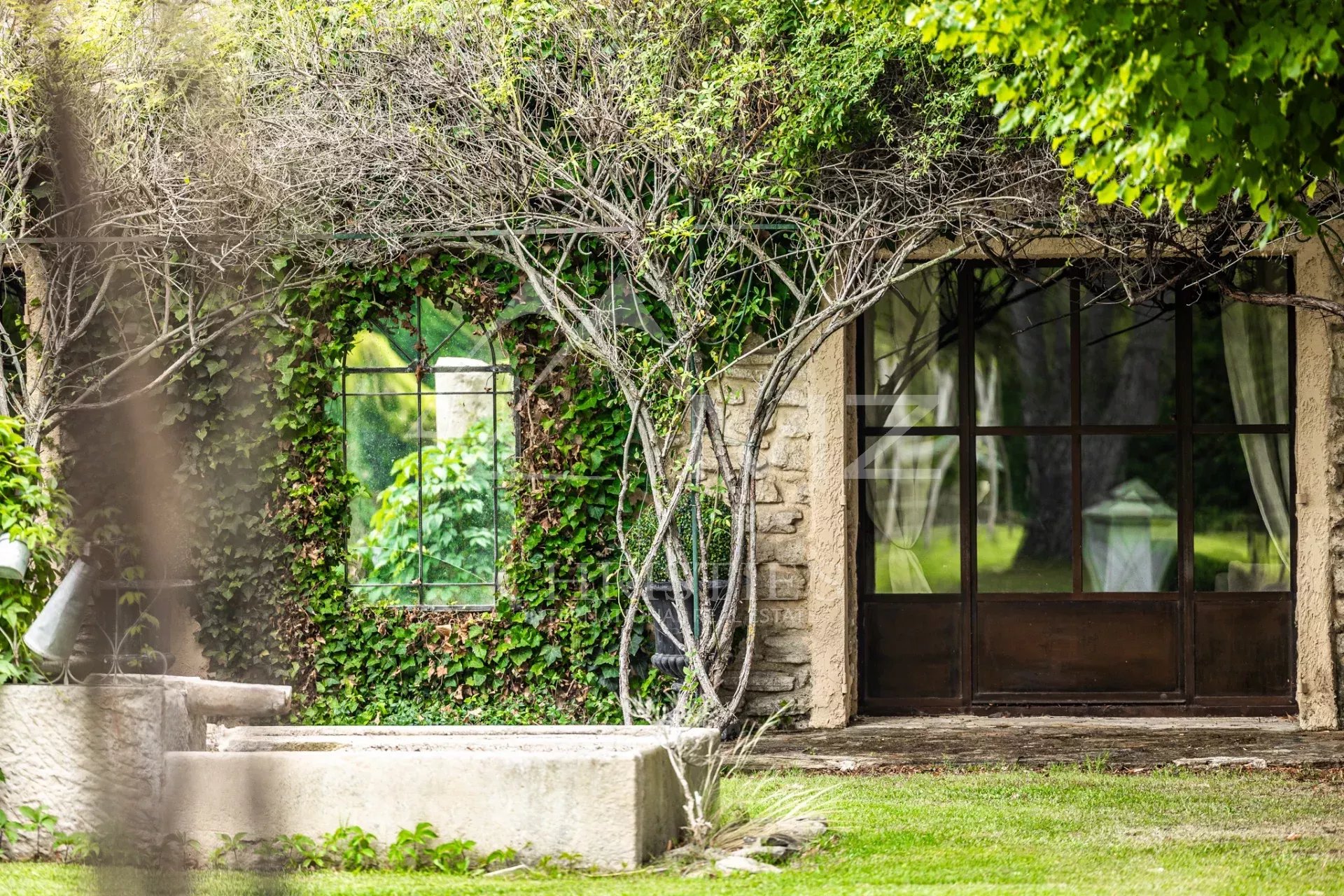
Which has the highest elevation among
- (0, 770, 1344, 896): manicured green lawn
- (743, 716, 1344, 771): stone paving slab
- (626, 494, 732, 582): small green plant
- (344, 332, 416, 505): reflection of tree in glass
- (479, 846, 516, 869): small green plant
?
(344, 332, 416, 505): reflection of tree in glass

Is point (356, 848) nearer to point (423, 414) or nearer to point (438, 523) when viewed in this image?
point (438, 523)

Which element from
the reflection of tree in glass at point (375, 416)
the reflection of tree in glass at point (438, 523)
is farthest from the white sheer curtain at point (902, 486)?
the reflection of tree in glass at point (375, 416)

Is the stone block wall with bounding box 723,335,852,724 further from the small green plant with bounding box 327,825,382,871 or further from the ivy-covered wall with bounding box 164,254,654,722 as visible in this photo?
the small green plant with bounding box 327,825,382,871

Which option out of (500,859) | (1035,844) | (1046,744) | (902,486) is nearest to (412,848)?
(500,859)

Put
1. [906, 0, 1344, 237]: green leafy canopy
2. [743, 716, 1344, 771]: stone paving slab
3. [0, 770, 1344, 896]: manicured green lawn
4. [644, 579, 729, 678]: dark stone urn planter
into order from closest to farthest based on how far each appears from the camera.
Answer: [906, 0, 1344, 237]: green leafy canopy → [0, 770, 1344, 896]: manicured green lawn → [743, 716, 1344, 771]: stone paving slab → [644, 579, 729, 678]: dark stone urn planter

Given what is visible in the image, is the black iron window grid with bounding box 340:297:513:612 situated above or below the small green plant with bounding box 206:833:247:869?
above

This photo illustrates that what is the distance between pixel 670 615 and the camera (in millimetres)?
6945

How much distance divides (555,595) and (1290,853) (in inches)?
157

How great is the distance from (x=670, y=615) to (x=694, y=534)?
48 centimetres

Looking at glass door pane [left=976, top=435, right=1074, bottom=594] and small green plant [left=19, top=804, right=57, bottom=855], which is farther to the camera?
glass door pane [left=976, top=435, right=1074, bottom=594]

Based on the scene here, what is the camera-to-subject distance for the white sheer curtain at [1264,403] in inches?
294

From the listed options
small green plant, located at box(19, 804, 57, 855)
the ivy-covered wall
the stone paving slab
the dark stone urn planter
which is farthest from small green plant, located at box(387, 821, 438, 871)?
the ivy-covered wall

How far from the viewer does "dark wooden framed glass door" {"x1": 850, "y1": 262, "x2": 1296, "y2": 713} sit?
7531mm

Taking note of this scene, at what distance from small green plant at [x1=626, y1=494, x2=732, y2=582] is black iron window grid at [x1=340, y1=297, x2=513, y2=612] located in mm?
934
